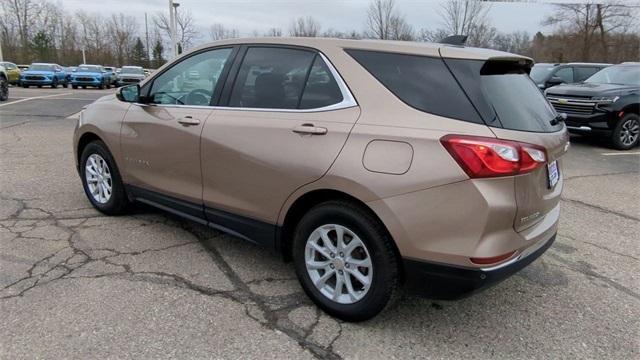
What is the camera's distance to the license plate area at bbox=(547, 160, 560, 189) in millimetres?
2798

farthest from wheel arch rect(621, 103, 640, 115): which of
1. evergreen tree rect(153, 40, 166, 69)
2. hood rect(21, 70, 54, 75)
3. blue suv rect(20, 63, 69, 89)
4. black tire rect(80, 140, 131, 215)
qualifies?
evergreen tree rect(153, 40, 166, 69)

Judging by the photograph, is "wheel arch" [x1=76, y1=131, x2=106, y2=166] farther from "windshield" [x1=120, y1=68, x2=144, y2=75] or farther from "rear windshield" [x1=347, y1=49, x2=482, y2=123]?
"windshield" [x1=120, y1=68, x2=144, y2=75]

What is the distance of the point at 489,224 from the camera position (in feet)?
8.04

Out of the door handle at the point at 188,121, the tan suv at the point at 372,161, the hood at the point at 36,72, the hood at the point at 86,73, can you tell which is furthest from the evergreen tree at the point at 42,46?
Result: the tan suv at the point at 372,161

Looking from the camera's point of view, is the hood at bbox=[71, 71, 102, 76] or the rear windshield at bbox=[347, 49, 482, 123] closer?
the rear windshield at bbox=[347, 49, 482, 123]

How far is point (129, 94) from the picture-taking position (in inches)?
173

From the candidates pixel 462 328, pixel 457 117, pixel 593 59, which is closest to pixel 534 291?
pixel 462 328

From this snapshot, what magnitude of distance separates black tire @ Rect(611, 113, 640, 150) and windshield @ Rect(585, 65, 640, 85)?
105 cm

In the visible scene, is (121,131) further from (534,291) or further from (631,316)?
(631,316)

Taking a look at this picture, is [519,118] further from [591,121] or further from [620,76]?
[620,76]

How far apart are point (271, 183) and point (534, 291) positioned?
207 cm

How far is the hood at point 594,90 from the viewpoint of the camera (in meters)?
9.91

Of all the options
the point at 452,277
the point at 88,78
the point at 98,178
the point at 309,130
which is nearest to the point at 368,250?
the point at 452,277

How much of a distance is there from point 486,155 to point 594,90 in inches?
362
